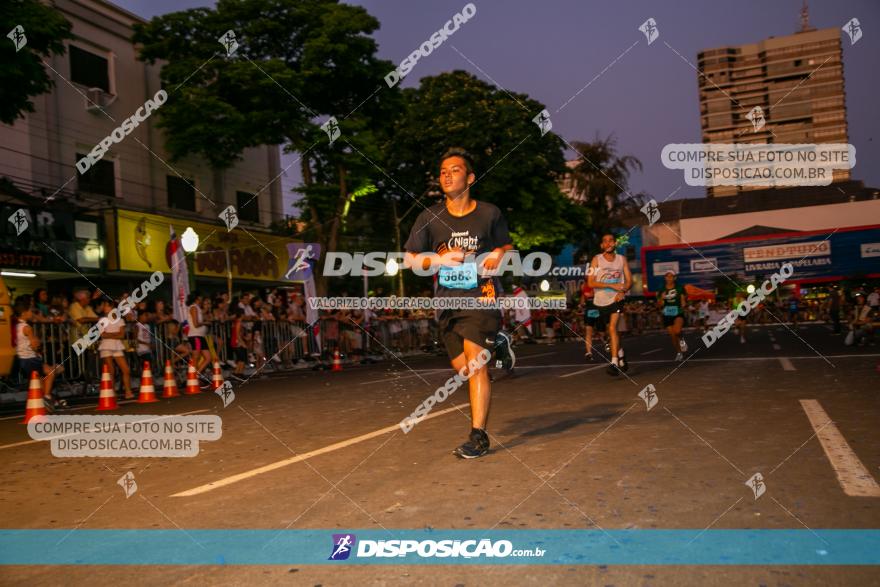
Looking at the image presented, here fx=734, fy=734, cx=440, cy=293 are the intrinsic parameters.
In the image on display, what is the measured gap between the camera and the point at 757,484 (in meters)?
3.76

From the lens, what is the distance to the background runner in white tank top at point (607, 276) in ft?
35.5

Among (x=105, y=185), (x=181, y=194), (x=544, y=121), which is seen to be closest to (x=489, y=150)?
(x=544, y=121)

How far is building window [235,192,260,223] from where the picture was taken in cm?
3166

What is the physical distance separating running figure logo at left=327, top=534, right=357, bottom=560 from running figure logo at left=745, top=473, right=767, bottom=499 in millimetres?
1958

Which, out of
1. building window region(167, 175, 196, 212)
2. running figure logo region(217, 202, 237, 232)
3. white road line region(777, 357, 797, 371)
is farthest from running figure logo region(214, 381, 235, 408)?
building window region(167, 175, 196, 212)

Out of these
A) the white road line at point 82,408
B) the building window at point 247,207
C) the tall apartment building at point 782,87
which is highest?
the tall apartment building at point 782,87

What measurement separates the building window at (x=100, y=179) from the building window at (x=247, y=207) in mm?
6356

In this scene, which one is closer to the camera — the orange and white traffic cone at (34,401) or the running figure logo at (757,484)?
the running figure logo at (757,484)

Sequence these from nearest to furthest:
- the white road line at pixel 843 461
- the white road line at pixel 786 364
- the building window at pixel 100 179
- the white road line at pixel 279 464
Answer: the white road line at pixel 843 461, the white road line at pixel 279 464, the white road line at pixel 786 364, the building window at pixel 100 179

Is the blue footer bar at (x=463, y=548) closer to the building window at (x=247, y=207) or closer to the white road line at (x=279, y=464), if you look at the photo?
the white road line at (x=279, y=464)

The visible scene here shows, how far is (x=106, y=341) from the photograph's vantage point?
1195 centimetres

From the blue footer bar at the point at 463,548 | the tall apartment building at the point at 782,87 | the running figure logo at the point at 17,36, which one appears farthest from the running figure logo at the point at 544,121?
the tall apartment building at the point at 782,87

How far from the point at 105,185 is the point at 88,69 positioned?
12.8ft

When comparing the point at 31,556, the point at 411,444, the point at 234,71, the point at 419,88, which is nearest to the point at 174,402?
the point at 411,444
